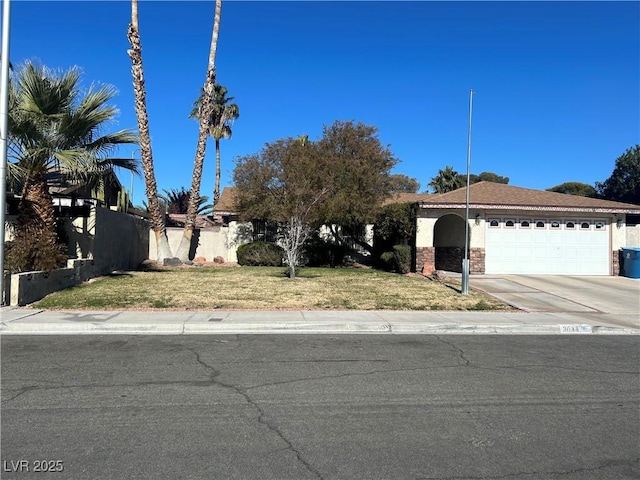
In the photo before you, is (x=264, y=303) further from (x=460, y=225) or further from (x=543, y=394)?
(x=460, y=225)

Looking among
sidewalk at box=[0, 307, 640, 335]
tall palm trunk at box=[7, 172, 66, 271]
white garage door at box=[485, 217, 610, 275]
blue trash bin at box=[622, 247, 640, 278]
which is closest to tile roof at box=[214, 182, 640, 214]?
white garage door at box=[485, 217, 610, 275]

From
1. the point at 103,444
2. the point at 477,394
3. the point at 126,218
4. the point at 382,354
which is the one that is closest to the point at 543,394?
the point at 477,394

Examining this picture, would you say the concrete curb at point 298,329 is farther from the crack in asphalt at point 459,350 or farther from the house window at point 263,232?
the house window at point 263,232

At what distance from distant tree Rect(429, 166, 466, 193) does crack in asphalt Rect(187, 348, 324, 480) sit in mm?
51605

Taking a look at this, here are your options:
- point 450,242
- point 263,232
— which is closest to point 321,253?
point 263,232

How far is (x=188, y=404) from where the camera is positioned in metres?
5.25

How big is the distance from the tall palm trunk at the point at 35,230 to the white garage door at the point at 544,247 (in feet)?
54.6

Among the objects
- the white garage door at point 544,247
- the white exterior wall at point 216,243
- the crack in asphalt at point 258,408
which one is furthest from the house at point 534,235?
the crack in asphalt at point 258,408

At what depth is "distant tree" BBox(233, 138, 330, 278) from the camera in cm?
2052

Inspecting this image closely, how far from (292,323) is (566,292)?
10.6 meters

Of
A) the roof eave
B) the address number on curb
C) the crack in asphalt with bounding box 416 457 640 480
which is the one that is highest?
the roof eave

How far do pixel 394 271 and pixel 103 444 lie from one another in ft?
64.2

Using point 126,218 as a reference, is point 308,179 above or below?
above

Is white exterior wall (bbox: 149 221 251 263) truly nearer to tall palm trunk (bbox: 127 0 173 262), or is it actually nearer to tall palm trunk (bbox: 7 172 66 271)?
tall palm trunk (bbox: 127 0 173 262)
